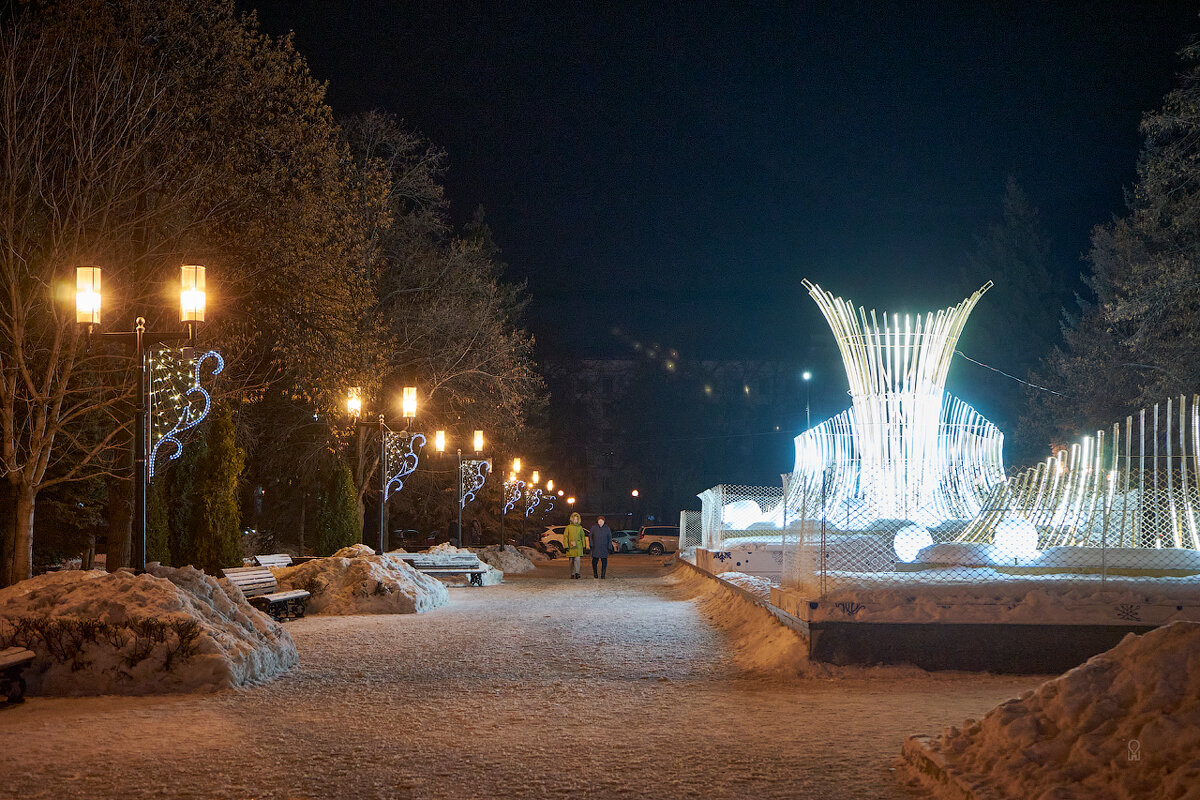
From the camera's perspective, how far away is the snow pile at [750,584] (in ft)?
44.3

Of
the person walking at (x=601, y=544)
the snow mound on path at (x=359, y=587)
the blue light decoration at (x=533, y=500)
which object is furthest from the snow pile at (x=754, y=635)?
the blue light decoration at (x=533, y=500)

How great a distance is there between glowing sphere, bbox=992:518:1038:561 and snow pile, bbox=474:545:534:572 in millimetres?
17339

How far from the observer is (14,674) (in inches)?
314

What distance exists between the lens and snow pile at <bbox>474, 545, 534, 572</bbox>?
1182 inches

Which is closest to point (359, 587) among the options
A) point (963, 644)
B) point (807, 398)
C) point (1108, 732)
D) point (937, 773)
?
point (963, 644)

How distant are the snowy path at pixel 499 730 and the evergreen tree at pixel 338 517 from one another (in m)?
16.0

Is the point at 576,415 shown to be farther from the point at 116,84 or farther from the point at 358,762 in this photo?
the point at 358,762

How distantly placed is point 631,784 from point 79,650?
5221 mm

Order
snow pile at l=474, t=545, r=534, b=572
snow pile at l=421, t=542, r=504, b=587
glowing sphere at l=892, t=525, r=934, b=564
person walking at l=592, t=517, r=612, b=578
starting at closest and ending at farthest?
glowing sphere at l=892, t=525, r=934, b=564 → snow pile at l=421, t=542, r=504, b=587 → person walking at l=592, t=517, r=612, b=578 → snow pile at l=474, t=545, r=534, b=572

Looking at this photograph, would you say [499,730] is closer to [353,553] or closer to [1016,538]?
[1016,538]

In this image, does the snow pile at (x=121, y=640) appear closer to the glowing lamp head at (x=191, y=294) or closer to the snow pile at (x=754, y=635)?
the glowing lamp head at (x=191, y=294)

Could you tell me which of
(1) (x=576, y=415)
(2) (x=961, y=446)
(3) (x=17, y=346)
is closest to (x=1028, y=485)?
(2) (x=961, y=446)

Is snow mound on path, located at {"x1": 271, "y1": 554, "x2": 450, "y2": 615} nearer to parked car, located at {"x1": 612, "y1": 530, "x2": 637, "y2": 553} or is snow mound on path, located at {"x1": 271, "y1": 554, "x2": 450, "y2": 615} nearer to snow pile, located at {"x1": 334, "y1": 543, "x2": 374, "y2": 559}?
snow pile, located at {"x1": 334, "y1": 543, "x2": 374, "y2": 559}

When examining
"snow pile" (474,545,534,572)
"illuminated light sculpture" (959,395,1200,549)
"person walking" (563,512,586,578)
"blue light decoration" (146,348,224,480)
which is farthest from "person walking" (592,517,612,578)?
"blue light decoration" (146,348,224,480)
